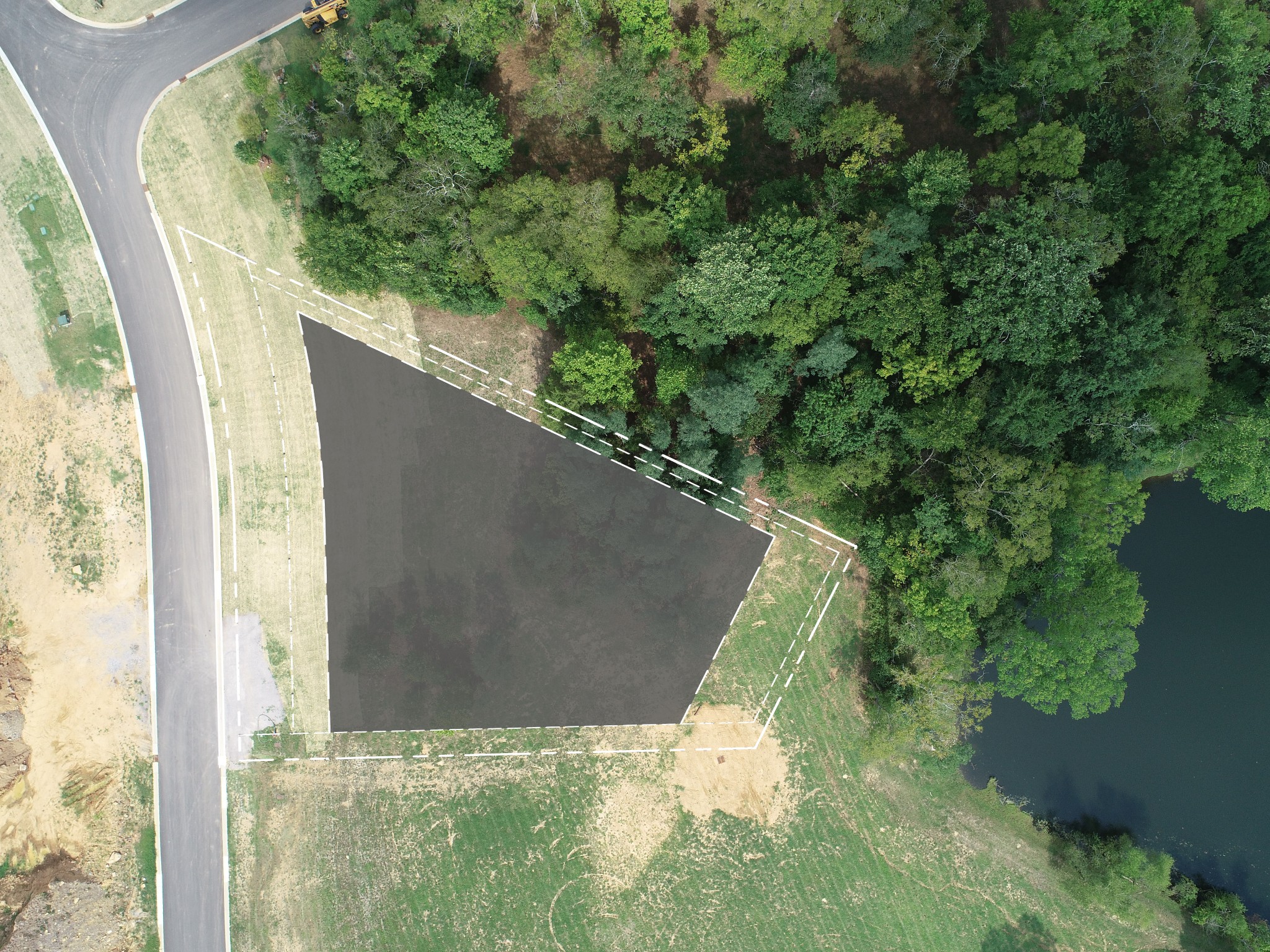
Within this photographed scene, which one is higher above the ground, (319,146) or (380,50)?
(380,50)

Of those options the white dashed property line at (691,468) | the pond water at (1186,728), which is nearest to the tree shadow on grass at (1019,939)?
the pond water at (1186,728)

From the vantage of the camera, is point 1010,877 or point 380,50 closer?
point 380,50

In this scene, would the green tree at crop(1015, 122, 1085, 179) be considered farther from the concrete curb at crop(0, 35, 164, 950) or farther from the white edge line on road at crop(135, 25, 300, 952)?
the concrete curb at crop(0, 35, 164, 950)

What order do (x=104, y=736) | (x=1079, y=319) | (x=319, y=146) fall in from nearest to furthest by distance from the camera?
1. (x=1079, y=319)
2. (x=319, y=146)
3. (x=104, y=736)

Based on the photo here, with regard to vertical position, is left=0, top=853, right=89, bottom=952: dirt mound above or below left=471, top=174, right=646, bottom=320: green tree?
below

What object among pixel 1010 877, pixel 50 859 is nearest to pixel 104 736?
pixel 50 859

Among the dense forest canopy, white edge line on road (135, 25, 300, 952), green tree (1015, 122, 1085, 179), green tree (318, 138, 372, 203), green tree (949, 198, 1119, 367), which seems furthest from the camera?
white edge line on road (135, 25, 300, 952)

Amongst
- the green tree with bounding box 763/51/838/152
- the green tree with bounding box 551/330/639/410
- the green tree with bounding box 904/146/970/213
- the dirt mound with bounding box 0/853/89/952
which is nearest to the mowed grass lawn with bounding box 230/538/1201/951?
the dirt mound with bounding box 0/853/89/952

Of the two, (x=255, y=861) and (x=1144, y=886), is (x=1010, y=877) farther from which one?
(x=255, y=861)
